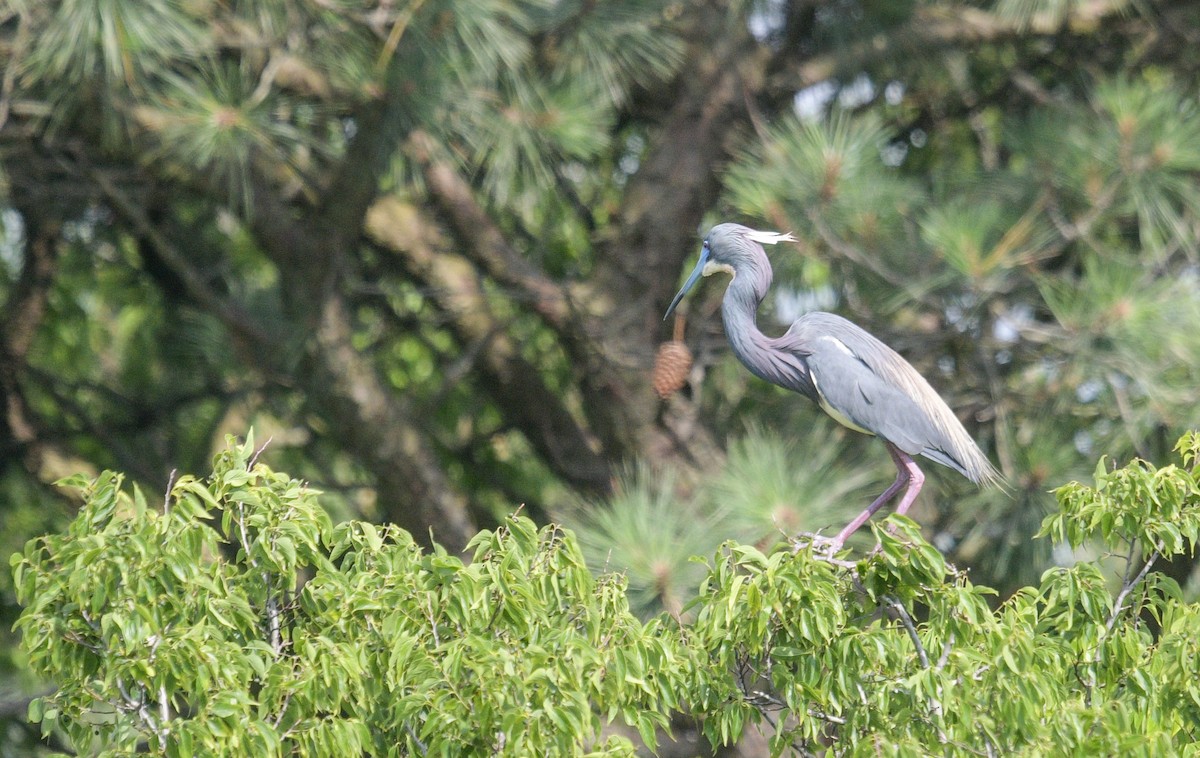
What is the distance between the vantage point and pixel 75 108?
16.0ft

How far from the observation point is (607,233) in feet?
18.8

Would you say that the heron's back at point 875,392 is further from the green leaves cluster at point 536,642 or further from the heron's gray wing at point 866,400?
the green leaves cluster at point 536,642

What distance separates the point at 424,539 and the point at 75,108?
1776mm

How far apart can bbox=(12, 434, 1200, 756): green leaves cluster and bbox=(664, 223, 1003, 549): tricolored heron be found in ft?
1.80

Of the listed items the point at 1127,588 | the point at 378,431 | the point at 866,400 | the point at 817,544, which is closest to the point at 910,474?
the point at 866,400

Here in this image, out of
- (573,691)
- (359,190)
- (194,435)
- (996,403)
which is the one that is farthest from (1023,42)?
(573,691)

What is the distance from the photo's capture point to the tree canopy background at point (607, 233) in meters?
4.47

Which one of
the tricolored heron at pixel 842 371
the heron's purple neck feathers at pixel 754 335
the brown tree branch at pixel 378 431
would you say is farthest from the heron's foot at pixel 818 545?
the brown tree branch at pixel 378 431

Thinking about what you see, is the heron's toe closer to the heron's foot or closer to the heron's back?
the heron's foot

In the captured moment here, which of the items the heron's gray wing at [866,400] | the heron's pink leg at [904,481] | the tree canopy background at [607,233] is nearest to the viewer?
the heron's pink leg at [904,481]

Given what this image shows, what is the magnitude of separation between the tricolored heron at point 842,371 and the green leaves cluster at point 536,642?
55cm

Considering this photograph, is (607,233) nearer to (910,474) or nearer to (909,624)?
(910,474)

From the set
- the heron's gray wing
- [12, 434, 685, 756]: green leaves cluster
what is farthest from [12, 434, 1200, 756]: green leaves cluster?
the heron's gray wing

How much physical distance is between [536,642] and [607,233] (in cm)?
348
